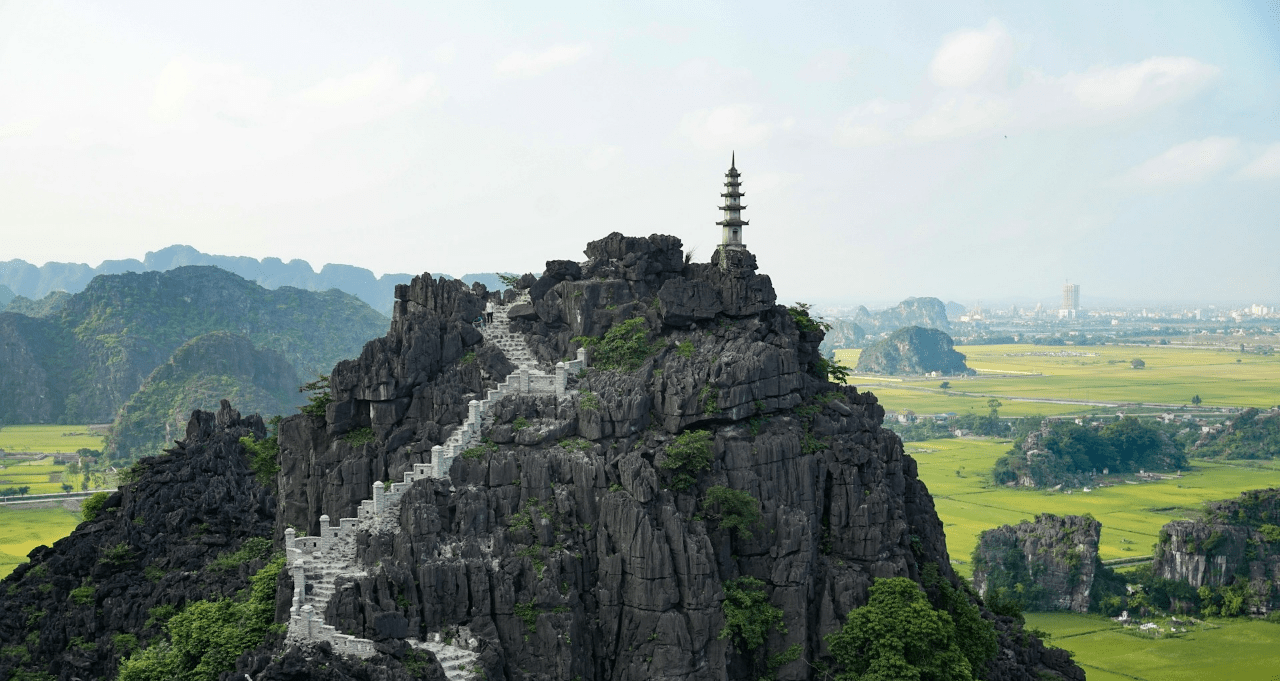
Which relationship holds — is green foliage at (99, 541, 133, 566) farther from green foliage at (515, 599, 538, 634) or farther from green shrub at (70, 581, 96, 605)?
green foliage at (515, 599, 538, 634)

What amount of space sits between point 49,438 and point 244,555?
116284mm

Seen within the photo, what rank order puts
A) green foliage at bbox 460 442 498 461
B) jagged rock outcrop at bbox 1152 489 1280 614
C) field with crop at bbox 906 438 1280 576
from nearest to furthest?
green foliage at bbox 460 442 498 461 → jagged rock outcrop at bbox 1152 489 1280 614 → field with crop at bbox 906 438 1280 576

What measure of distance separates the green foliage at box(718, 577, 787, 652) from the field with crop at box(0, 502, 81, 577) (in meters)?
57.9

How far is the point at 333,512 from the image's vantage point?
144ft

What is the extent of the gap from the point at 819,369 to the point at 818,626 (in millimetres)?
11894

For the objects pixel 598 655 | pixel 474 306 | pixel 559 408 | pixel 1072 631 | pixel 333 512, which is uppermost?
pixel 474 306

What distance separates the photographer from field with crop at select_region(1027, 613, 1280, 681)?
222ft

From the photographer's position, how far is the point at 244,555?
160 feet

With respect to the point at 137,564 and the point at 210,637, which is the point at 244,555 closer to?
the point at 137,564

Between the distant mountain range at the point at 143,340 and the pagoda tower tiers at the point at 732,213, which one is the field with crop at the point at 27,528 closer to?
the distant mountain range at the point at 143,340

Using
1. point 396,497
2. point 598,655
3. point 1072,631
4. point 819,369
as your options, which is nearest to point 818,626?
point 598,655

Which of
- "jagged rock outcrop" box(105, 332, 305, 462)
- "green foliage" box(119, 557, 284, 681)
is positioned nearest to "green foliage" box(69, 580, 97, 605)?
"green foliage" box(119, 557, 284, 681)

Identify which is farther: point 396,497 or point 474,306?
point 474,306

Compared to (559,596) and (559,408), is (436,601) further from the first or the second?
(559,408)
